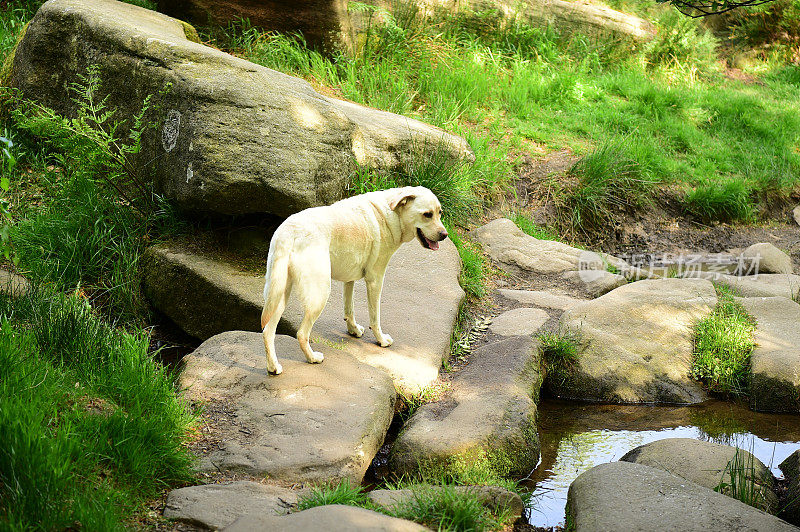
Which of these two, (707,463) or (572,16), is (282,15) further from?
(707,463)

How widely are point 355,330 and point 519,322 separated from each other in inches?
68.7

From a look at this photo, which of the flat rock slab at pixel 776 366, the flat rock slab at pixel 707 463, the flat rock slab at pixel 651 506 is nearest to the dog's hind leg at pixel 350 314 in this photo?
the flat rock slab at pixel 651 506

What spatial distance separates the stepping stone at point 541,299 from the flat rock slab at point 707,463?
7.22 ft

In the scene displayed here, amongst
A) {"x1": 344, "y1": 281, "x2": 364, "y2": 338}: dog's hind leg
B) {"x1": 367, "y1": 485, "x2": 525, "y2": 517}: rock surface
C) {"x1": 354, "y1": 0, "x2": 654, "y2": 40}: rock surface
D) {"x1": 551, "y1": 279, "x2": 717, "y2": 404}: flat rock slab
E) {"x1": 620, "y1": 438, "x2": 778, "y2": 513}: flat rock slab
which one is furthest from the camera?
{"x1": 354, "y1": 0, "x2": 654, "y2": 40}: rock surface

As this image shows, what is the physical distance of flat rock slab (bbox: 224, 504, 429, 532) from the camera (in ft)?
A: 9.09

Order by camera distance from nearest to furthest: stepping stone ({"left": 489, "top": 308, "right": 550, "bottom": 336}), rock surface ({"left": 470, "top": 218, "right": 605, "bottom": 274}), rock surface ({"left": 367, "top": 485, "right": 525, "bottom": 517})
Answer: rock surface ({"left": 367, "top": 485, "right": 525, "bottom": 517})
stepping stone ({"left": 489, "top": 308, "right": 550, "bottom": 336})
rock surface ({"left": 470, "top": 218, "right": 605, "bottom": 274})

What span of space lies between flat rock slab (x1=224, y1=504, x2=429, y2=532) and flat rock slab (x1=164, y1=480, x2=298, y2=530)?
20cm

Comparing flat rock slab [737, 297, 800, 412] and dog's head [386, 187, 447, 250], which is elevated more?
dog's head [386, 187, 447, 250]

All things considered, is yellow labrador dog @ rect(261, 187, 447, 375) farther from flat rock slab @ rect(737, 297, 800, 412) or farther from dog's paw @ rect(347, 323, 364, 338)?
flat rock slab @ rect(737, 297, 800, 412)

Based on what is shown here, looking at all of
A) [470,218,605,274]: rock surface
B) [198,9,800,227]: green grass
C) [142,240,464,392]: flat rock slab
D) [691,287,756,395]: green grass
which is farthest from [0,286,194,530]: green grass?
[198,9,800,227]: green grass

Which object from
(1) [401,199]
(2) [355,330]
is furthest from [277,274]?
(2) [355,330]

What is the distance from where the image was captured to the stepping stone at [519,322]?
588 cm

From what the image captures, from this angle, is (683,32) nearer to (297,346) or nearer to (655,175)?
(655,175)

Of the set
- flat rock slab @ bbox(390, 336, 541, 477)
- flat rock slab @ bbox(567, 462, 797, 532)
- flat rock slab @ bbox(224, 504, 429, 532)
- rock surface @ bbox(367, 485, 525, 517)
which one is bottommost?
flat rock slab @ bbox(390, 336, 541, 477)
